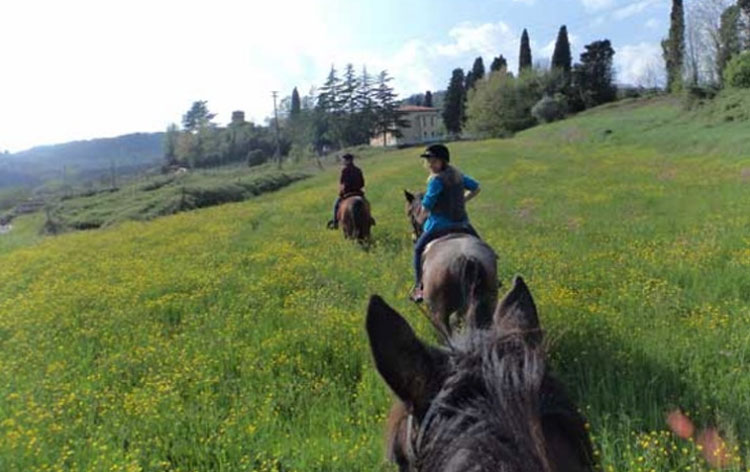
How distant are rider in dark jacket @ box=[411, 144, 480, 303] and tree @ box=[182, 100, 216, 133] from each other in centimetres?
12506

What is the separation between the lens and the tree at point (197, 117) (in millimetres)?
126438

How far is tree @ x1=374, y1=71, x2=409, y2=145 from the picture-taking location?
9469cm

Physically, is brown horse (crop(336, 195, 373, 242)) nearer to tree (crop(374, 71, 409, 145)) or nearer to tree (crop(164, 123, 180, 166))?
tree (crop(374, 71, 409, 145))

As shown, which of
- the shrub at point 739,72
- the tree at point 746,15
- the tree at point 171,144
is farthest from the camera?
the tree at point 171,144

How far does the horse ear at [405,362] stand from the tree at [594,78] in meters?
86.3

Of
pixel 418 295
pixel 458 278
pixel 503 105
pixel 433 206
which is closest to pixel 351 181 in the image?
pixel 433 206

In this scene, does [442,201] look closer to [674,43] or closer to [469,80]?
[674,43]

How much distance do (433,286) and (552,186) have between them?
19023 mm

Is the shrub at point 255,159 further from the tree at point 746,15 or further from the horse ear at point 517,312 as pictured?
the horse ear at point 517,312

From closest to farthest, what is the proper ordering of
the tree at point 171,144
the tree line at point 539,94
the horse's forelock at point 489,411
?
the horse's forelock at point 489,411, the tree line at point 539,94, the tree at point 171,144

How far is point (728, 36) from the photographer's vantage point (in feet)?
185

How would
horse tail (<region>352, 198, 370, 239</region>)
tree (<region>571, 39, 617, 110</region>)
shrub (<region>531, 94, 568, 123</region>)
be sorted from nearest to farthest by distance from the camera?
horse tail (<region>352, 198, 370, 239</region>) → shrub (<region>531, 94, 568, 123</region>) → tree (<region>571, 39, 617, 110</region>)

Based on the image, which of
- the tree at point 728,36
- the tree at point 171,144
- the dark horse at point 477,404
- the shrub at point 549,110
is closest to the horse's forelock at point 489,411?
the dark horse at point 477,404

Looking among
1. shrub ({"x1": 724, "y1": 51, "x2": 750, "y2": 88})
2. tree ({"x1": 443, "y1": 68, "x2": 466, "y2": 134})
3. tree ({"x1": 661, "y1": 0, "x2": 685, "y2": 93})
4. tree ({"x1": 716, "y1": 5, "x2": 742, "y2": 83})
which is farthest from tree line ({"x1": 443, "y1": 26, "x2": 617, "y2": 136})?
shrub ({"x1": 724, "y1": 51, "x2": 750, "y2": 88})
